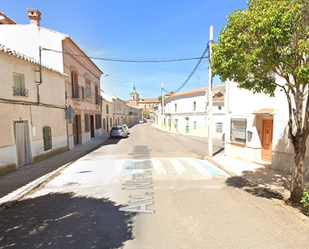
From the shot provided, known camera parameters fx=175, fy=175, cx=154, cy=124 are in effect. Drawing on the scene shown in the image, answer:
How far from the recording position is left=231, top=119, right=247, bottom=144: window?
29.7 feet

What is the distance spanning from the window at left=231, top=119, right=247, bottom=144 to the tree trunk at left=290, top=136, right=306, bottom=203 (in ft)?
14.9

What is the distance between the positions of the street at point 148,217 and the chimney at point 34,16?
39.3 ft

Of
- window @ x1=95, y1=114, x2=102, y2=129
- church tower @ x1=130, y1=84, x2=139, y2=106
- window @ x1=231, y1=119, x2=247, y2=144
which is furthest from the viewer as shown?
church tower @ x1=130, y1=84, x2=139, y2=106

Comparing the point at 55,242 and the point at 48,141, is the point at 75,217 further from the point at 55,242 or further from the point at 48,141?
the point at 48,141

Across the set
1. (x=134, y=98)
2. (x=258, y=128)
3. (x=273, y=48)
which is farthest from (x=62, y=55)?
(x=134, y=98)

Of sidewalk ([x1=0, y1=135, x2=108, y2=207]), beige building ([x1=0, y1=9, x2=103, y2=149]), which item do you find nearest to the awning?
sidewalk ([x1=0, y1=135, x2=108, y2=207])

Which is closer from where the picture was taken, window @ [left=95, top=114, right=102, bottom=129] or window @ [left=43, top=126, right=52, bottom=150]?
window @ [left=43, top=126, right=52, bottom=150]

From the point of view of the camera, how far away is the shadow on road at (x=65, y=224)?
3.22 meters

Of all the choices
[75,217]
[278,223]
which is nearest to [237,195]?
[278,223]

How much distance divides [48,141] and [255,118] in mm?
11299

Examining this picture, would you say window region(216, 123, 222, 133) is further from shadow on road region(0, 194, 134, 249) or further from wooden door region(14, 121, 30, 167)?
wooden door region(14, 121, 30, 167)

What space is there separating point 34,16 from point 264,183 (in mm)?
16678

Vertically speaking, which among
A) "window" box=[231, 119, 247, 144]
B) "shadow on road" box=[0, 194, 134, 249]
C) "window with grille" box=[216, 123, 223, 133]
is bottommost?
"shadow on road" box=[0, 194, 134, 249]

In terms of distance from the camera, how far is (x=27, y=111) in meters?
8.55
